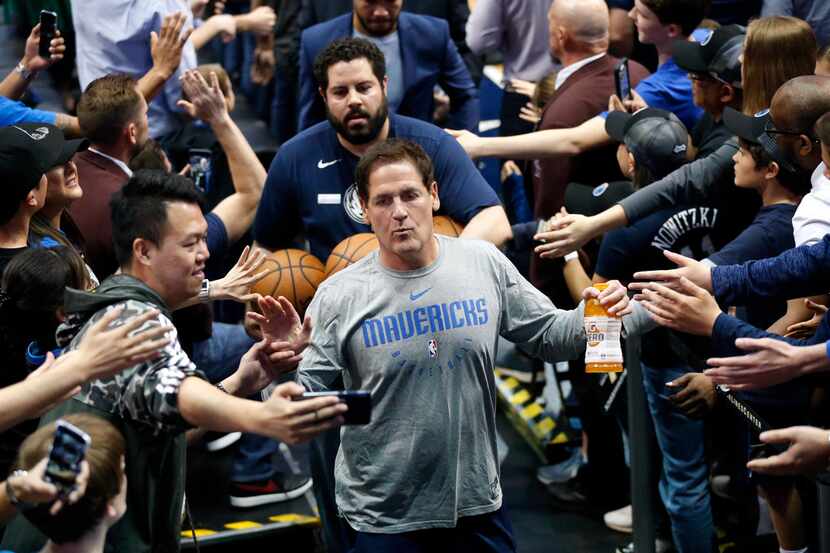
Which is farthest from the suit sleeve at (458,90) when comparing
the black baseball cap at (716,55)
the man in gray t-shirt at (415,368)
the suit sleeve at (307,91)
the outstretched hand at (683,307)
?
the outstretched hand at (683,307)

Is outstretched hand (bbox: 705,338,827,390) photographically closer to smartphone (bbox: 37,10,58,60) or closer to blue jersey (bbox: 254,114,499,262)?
blue jersey (bbox: 254,114,499,262)

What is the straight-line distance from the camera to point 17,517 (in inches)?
166

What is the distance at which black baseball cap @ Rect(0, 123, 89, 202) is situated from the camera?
5.20 m

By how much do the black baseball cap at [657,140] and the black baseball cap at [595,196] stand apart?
10.0 inches

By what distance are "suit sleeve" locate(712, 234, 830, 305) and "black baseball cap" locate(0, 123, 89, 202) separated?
2.75 metres

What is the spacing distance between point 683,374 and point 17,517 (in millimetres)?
3144

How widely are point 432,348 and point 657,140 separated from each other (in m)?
1.87

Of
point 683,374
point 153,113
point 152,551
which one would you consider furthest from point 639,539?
point 153,113

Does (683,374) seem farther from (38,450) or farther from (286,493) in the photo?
(38,450)

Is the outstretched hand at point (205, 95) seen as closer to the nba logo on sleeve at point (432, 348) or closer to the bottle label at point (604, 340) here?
the nba logo on sleeve at point (432, 348)

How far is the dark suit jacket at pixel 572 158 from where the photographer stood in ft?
22.5

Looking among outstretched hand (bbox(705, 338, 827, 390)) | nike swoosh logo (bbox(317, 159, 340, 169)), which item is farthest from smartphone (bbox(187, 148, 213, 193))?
outstretched hand (bbox(705, 338, 827, 390))

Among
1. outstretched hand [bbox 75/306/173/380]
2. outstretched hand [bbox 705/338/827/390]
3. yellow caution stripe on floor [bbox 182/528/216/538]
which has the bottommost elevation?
yellow caution stripe on floor [bbox 182/528/216/538]

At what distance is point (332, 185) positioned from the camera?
237 inches
